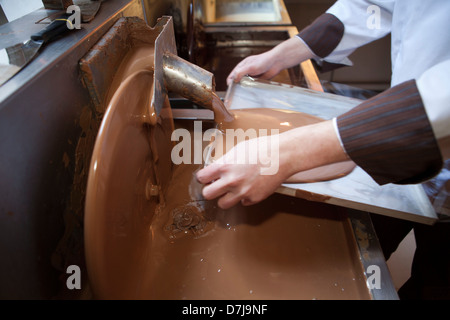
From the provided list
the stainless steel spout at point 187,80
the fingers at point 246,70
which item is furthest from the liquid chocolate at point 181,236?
the fingers at point 246,70

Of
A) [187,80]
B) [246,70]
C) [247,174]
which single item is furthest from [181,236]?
[246,70]

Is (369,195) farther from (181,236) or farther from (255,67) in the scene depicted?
(255,67)

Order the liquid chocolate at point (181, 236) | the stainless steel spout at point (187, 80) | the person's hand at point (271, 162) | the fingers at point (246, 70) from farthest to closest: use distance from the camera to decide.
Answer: the fingers at point (246, 70)
the stainless steel spout at point (187, 80)
the person's hand at point (271, 162)
the liquid chocolate at point (181, 236)

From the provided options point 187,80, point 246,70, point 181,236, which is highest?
point 187,80

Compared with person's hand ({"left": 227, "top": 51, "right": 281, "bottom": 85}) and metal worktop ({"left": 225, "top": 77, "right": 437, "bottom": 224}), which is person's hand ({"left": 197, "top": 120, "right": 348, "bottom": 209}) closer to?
metal worktop ({"left": 225, "top": 77, "right": 437, "bottom": 224})

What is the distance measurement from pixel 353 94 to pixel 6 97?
2362 millimetres

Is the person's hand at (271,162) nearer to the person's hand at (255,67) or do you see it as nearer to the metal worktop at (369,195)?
the metal worktop at (369,195)

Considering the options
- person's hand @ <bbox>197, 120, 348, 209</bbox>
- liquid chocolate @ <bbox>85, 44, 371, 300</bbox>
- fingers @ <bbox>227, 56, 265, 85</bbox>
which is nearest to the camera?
liquid chocolate @ <bbox>85, 44, 371, 300</bbox>

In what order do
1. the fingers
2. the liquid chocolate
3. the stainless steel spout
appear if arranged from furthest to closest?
the fingers → the stainless steel spout → the liquid chocolate

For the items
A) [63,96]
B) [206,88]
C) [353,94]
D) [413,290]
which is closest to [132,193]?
[63,96]

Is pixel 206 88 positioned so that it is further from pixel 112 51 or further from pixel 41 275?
pixel 41 275

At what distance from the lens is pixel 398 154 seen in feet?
1.88

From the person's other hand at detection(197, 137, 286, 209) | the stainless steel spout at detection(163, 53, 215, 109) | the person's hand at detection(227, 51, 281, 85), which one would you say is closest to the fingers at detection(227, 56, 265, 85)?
the person's hand at detection(227, 51, 281, 85)
